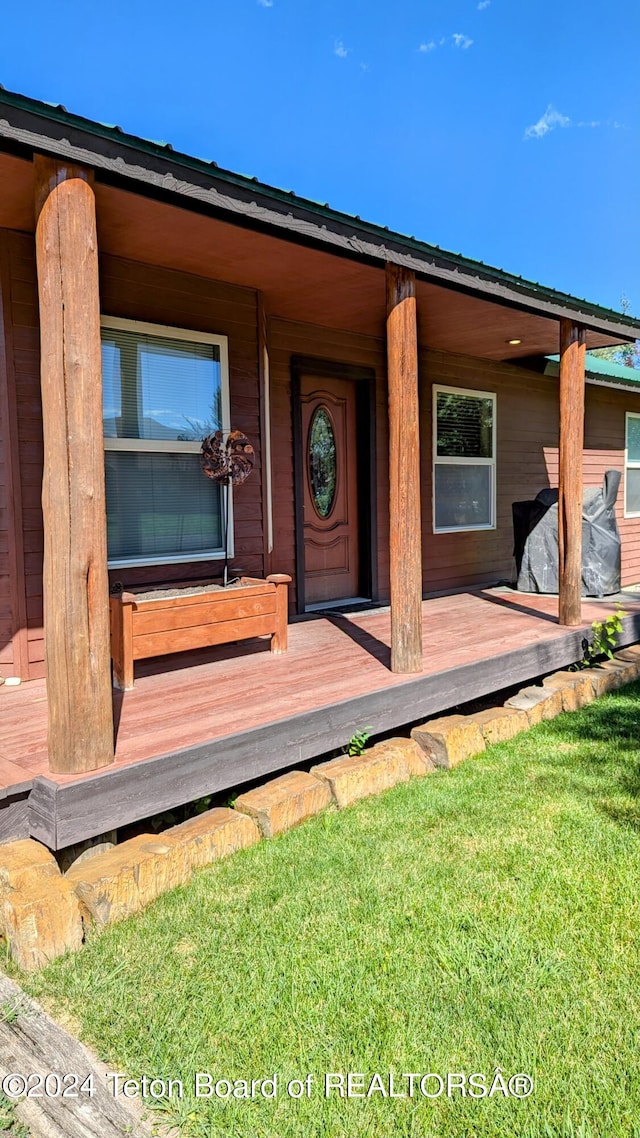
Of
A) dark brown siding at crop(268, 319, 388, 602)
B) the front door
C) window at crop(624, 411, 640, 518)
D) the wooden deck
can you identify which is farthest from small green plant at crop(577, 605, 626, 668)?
window at crop(624, 411, 640, 518)

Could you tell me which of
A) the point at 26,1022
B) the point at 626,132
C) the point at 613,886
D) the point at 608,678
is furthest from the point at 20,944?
the point at 626,132

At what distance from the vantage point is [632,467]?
10.2 m

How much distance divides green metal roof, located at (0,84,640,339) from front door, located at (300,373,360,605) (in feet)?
5.92

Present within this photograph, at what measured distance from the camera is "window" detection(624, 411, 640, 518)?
10.1 meters

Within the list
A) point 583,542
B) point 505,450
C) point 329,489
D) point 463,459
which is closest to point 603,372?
point 505,450

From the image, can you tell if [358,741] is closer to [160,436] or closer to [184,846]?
[184,846]

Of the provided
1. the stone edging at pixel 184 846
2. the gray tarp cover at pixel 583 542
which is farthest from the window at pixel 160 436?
the gray tarp cover at pixel 583 542

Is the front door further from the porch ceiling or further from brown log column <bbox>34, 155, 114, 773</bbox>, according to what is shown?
brown log column <bbox>34, 155, 114, 773</bbox>

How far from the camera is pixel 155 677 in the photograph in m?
4.02

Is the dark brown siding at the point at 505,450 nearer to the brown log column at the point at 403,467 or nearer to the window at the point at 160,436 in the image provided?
the window at the point at 160,436

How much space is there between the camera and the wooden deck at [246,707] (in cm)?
256

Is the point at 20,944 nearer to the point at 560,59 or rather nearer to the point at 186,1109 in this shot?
Answer: the point at 186,1109

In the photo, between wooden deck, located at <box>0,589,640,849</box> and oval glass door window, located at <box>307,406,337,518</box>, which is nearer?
wooden deck, located at <box>0,589,640,849</box>

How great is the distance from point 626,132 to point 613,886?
54.6 metres
